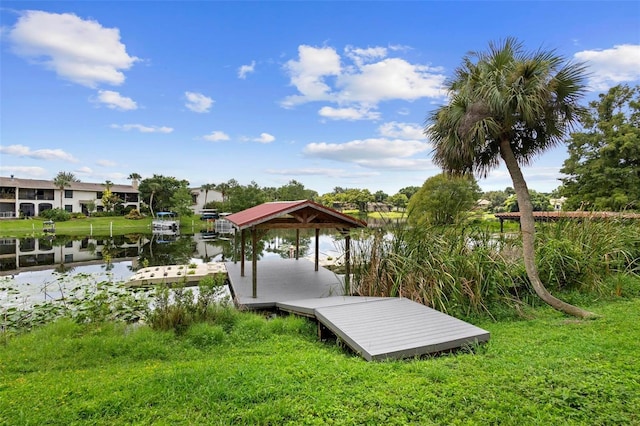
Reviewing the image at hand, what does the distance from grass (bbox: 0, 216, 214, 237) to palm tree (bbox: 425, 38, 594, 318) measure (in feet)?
98.2

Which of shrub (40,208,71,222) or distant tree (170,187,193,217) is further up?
distant tree (170,187,193,217)

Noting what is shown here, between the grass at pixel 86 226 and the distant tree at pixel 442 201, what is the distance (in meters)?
24.7

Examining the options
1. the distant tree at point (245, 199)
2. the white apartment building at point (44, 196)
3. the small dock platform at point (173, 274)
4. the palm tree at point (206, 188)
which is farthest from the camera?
the palm tree at point (206, 188)

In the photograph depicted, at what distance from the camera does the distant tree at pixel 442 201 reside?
683 centimetres

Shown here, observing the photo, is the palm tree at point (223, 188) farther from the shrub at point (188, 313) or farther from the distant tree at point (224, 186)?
the shrub at point (188, 313)

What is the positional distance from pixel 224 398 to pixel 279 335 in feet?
7.67

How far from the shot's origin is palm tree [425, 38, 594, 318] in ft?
15.9

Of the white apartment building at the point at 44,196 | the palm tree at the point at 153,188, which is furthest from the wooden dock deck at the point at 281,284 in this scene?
the white apartment building at the point at 44,196

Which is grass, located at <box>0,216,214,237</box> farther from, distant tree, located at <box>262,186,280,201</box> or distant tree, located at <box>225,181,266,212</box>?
distant tree, located at <box>262,186,280,201</box>

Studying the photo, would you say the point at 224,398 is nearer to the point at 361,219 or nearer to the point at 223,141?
the point at 361,219

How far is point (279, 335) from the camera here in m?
4.93

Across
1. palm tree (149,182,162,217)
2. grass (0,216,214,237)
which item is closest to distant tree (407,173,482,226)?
grass (0,216,214,237)

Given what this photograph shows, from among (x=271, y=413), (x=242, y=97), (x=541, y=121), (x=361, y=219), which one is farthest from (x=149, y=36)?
(x=271, y=413)

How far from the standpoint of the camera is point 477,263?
5559mm
